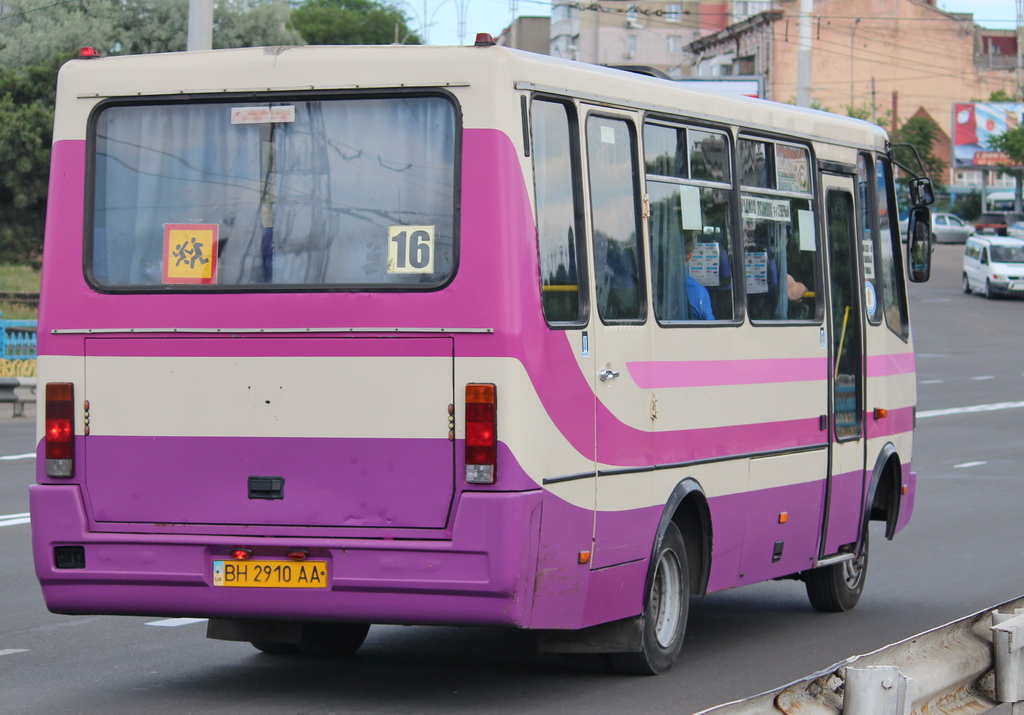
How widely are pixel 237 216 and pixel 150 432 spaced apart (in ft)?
3.23

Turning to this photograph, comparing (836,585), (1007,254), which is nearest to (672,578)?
(836,585)

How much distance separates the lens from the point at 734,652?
9.27 metres

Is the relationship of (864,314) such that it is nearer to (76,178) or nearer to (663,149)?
(663,149)

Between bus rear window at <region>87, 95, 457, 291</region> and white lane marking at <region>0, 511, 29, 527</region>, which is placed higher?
bus rear window at <region>87, 95, 457, 291</region>

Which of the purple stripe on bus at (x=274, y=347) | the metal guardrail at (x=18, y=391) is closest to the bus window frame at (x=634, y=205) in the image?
the purple stripe on bus at (x=274, y=347)

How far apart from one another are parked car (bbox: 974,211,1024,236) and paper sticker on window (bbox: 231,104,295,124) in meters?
75.3

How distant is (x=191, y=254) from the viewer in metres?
7.55

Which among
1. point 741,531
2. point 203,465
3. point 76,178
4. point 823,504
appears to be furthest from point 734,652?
point 76,178

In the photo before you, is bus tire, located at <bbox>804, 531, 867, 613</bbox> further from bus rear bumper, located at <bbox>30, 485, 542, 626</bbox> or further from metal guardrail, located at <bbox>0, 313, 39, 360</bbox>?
→ metal guardrail, located at <bbox>0, 313, 39, 360</bbox>

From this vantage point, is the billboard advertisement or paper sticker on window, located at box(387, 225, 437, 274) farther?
the billboard advertisement

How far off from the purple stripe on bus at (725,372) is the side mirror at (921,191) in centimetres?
165

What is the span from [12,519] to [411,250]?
25.6ft

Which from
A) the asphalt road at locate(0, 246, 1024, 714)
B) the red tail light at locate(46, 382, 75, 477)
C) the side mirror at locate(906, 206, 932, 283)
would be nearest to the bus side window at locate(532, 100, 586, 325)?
the asphalt road at locate(0, 246, 1024, 714)

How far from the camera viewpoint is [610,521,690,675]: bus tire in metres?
8.26
